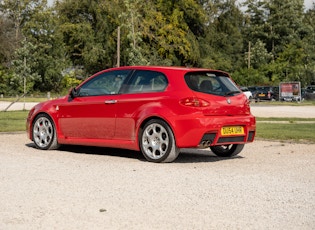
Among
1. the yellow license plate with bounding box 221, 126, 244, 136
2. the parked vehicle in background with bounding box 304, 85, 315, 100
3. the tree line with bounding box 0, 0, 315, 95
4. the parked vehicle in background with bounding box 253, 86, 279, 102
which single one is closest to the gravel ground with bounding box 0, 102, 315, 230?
the yellow license plate with bounding box 221, 126, 244, 136

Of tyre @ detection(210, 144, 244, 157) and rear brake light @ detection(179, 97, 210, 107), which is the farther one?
tyre @ detection(210, 144, 244, 157)

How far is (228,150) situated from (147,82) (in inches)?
73.8

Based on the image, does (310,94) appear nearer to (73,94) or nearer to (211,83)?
(73,94)

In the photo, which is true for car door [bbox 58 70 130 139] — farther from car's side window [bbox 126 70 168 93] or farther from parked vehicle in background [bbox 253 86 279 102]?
parked vehicle in background [bbox 253 86 279 102]

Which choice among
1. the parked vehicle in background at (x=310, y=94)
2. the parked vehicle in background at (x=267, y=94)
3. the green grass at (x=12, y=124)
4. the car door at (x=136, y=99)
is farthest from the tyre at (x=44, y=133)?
the parked vehicle in background at (x=310, y=94)

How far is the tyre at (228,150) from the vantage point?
1024cm

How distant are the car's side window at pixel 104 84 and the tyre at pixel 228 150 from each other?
6.61 ft

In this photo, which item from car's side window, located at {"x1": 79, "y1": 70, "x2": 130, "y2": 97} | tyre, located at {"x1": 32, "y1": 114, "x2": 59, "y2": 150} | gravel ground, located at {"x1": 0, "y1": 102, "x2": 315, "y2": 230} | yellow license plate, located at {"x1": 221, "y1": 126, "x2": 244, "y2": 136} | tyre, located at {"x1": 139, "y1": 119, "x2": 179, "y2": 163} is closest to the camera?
gravel ground, located at {"x1": 0, "y1": 102, "x2": 315, "y2": 230}

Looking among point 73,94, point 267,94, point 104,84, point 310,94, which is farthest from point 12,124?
point 310,94

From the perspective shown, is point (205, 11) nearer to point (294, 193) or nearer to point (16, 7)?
point (16, 7)

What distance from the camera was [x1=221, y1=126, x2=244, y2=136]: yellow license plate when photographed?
9219 mm

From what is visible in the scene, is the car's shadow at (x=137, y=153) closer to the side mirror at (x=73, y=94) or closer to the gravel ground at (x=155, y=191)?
the gravel ground at (x=155, y=191)

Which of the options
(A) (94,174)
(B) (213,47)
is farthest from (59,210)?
(B) (213,47)

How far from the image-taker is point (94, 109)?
1020 cm
